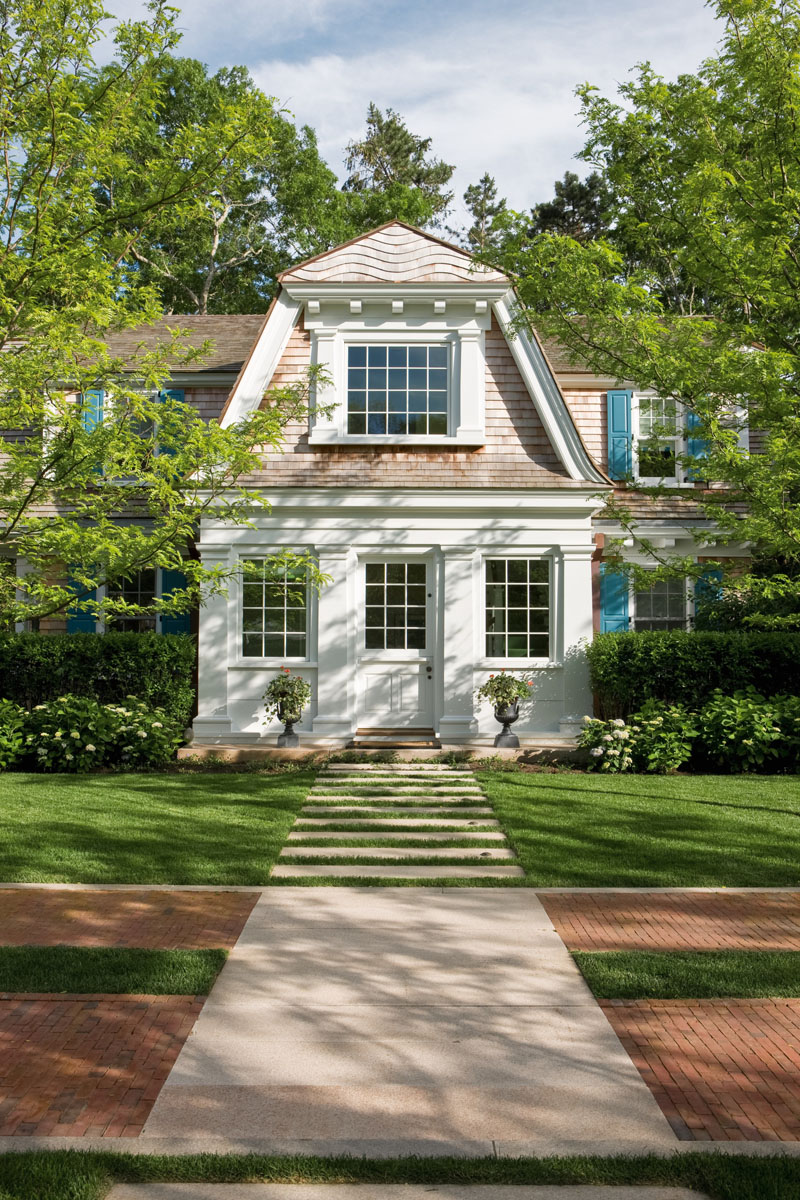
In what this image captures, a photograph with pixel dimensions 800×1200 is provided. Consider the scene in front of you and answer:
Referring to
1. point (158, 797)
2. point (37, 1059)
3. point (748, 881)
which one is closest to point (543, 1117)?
point (37, 1059)

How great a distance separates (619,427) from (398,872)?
409 inches

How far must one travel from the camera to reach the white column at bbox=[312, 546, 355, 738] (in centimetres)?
1257

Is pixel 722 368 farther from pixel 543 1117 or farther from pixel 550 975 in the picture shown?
pixel 543 1117

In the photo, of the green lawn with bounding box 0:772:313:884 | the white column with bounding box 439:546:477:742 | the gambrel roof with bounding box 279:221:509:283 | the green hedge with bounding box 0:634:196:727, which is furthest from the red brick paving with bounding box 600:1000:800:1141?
the gambrel roof with bounding box 279:221:509:283

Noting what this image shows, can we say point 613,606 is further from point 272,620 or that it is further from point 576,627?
point 272,620

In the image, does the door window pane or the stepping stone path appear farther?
the door window pane

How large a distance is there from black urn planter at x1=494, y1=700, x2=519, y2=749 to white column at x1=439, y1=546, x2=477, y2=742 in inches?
18.2

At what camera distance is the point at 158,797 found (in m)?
9.68

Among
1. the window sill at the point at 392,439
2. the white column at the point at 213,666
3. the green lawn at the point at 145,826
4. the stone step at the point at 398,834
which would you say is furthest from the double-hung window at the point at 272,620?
the stone step at the point at 398,834

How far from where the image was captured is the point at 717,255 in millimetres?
7434

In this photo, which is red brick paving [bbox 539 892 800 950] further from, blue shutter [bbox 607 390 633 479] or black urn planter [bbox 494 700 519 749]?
blue shutter [bbox 607 390 633 479]

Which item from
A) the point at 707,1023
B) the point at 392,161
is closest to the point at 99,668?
the point at 707,1023

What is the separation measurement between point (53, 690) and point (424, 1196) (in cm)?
1070

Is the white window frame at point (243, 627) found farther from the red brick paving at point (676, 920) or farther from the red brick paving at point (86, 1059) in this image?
the red brick paving at point (86, 1059)
